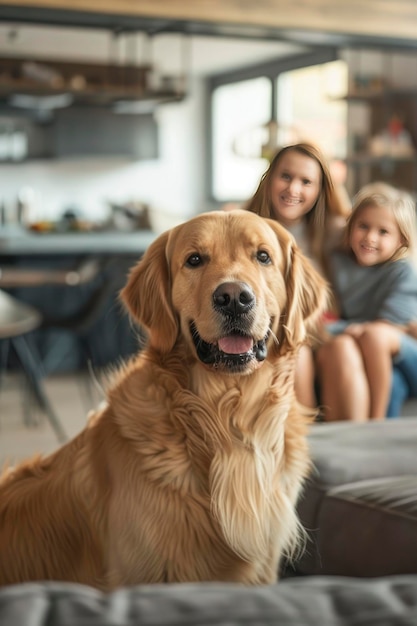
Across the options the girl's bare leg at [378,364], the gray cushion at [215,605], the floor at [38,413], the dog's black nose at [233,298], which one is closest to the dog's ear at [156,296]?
the dog's black nose at [233,298]

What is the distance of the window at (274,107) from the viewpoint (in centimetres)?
838

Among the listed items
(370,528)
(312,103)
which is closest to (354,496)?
(370,528)

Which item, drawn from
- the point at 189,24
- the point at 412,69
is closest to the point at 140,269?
the point at 189,24

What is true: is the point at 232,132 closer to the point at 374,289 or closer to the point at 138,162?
the point at 138,162

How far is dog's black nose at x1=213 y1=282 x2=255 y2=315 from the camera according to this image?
123cm

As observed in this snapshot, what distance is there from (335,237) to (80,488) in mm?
624

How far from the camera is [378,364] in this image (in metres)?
2.71

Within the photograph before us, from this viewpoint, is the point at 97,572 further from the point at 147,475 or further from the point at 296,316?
the point at 296,316

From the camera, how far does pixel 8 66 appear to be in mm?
8242

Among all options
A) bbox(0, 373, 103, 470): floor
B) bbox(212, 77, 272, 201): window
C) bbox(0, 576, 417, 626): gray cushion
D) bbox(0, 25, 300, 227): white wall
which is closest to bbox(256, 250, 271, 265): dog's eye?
bbox(0, 576, 417, 626): gray cushion

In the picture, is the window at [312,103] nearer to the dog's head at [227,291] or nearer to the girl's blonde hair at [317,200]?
the girl's blonde hair at [317,200]

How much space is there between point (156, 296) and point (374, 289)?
2.22 feet

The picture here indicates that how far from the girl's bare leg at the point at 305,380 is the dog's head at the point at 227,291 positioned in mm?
1100

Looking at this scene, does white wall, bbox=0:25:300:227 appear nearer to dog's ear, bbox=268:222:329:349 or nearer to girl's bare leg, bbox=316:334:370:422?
girl's bare leg, bbox=316:334:370:422
